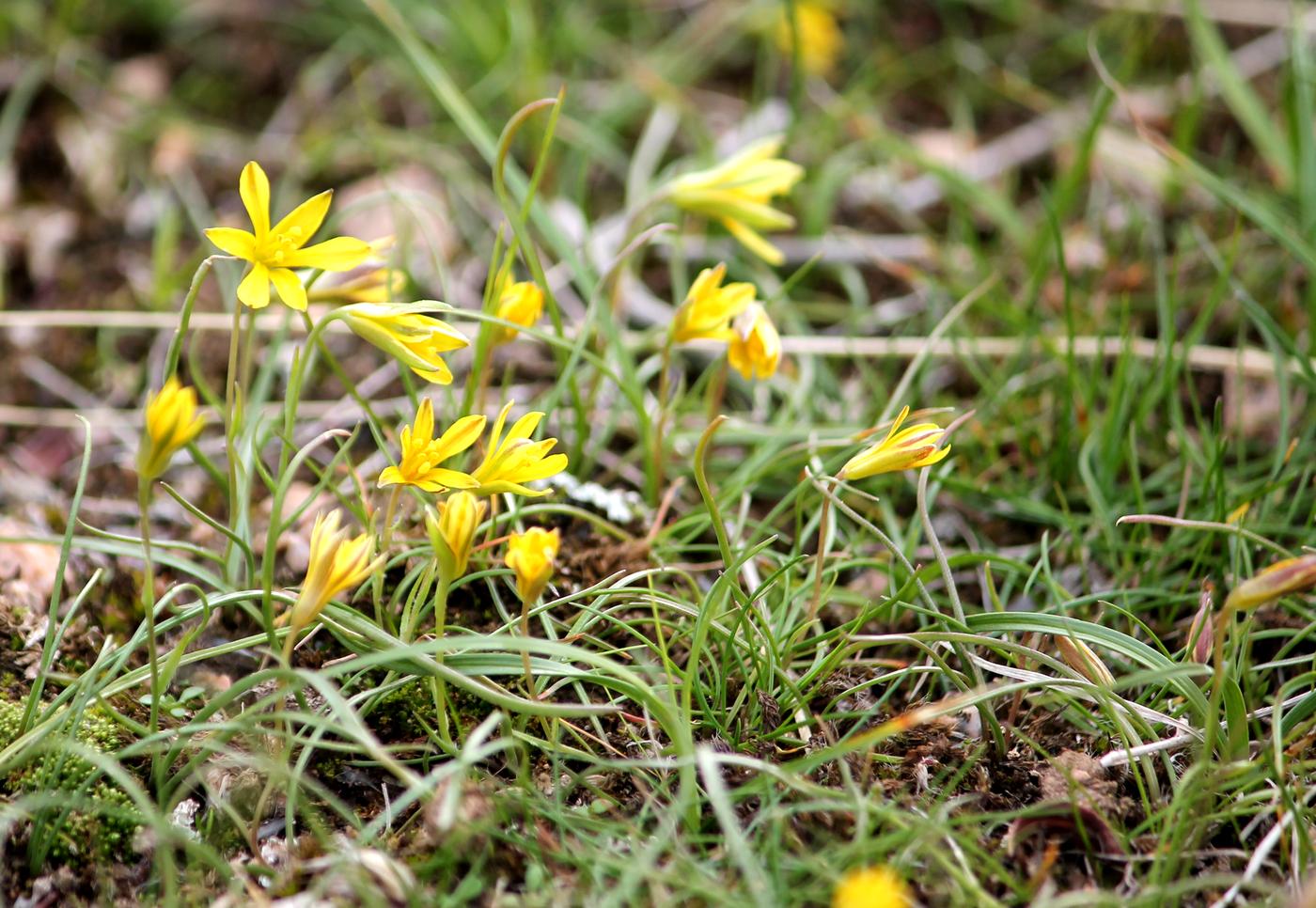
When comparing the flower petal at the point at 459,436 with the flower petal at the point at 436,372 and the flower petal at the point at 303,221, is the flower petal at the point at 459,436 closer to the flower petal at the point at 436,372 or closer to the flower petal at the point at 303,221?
the flower petal at the point at 436,372

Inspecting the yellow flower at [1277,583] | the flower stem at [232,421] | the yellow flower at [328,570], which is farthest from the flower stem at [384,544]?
the yellow flower at [1277,583]

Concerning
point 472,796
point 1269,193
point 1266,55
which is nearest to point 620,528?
point 472,796

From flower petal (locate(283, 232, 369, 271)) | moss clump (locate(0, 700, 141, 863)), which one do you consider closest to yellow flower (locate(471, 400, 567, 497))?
flower petal (locate(283, 232, 369, 271))

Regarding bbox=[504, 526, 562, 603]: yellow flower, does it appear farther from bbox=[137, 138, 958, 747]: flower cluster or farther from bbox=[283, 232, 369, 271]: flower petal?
bbox=[283, 232, 369, 271]: flower petal

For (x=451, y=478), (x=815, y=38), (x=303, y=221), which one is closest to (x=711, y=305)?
(x=451, y=478)

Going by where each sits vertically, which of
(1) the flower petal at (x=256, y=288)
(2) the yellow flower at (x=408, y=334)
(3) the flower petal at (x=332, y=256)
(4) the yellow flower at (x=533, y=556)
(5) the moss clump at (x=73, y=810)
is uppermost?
(3) the flower petal at (x=332, y=256)

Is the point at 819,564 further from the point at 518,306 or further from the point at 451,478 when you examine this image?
the point at 518,306
